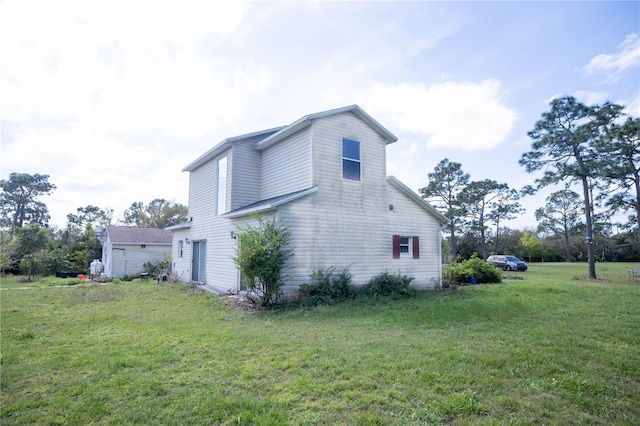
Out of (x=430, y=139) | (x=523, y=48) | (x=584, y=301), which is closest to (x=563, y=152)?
(x=430, y=139)

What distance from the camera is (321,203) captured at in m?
10.8

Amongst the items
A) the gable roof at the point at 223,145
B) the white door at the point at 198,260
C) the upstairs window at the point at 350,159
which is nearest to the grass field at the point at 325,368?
the upstairs window at the point at 350,159

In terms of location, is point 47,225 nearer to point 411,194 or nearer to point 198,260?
point 198,260

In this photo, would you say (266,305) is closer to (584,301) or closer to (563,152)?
(584,301)

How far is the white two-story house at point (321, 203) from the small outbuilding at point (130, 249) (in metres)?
9.02

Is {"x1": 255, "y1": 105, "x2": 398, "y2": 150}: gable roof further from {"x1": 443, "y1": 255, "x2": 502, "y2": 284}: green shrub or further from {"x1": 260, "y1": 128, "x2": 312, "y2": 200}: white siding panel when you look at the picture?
{"x1": 443, "y1": 255, "x2": 502, "y2": 284}: green shrub

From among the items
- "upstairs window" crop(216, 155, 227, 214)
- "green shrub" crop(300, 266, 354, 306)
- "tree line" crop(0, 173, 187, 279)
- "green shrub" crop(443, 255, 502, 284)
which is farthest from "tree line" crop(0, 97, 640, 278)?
"green shrub" crop(300, 266, 354, 306)

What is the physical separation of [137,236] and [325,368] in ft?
70.3

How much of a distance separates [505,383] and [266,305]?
21.5ft

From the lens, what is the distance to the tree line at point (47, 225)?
70.6 ft

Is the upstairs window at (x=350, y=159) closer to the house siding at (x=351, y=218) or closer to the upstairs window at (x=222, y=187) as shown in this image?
the house siding at (x=351, y=218)

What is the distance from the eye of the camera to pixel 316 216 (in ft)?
34.7

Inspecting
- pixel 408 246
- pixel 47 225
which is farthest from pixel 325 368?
pixel 47 225

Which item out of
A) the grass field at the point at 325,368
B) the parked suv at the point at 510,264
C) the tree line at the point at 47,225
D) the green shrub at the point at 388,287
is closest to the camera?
the grass field at the point at 325,368
